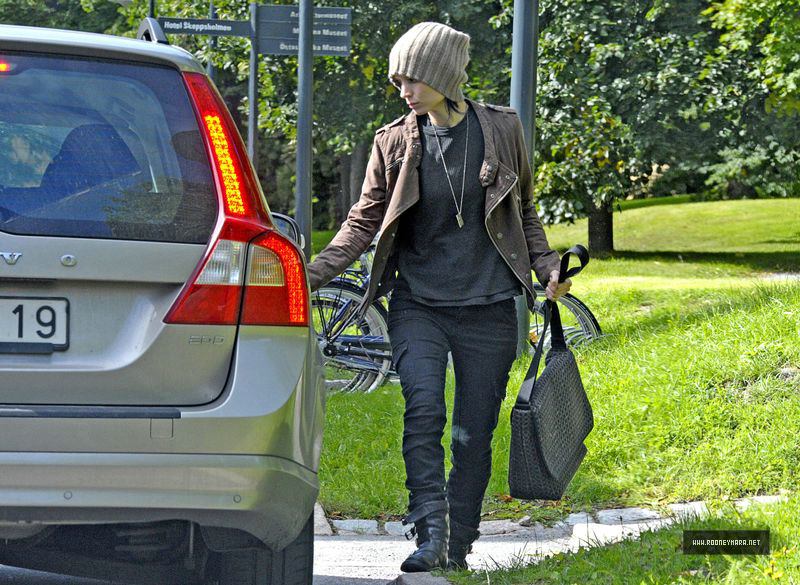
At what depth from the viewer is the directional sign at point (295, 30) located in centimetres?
1169

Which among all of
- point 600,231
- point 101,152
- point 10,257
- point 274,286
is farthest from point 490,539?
point 600,231

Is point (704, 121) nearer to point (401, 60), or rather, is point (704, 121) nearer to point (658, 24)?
point (658, 24)

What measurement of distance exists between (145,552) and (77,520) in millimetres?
881

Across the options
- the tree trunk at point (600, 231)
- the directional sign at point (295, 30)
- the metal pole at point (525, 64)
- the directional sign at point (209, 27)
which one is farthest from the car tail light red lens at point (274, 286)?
the tree trunk at point (600, 231)

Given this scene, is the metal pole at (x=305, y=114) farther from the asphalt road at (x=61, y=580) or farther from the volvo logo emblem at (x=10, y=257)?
the volvo logo emblem at (x=10, y=257)

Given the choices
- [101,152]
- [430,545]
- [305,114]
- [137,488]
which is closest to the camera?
[137,488]

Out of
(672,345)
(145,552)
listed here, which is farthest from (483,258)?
(672,345)

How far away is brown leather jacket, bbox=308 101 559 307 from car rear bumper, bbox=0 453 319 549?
3.80 ft

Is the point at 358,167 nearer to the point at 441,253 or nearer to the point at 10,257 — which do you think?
the point at 441,253

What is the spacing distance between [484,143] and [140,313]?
1.64 metres

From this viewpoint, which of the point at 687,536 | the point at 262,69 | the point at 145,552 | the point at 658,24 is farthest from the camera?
the point at 262,69

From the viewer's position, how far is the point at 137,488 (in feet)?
11.1

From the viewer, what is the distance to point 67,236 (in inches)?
136

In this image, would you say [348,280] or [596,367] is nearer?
[596,367]
